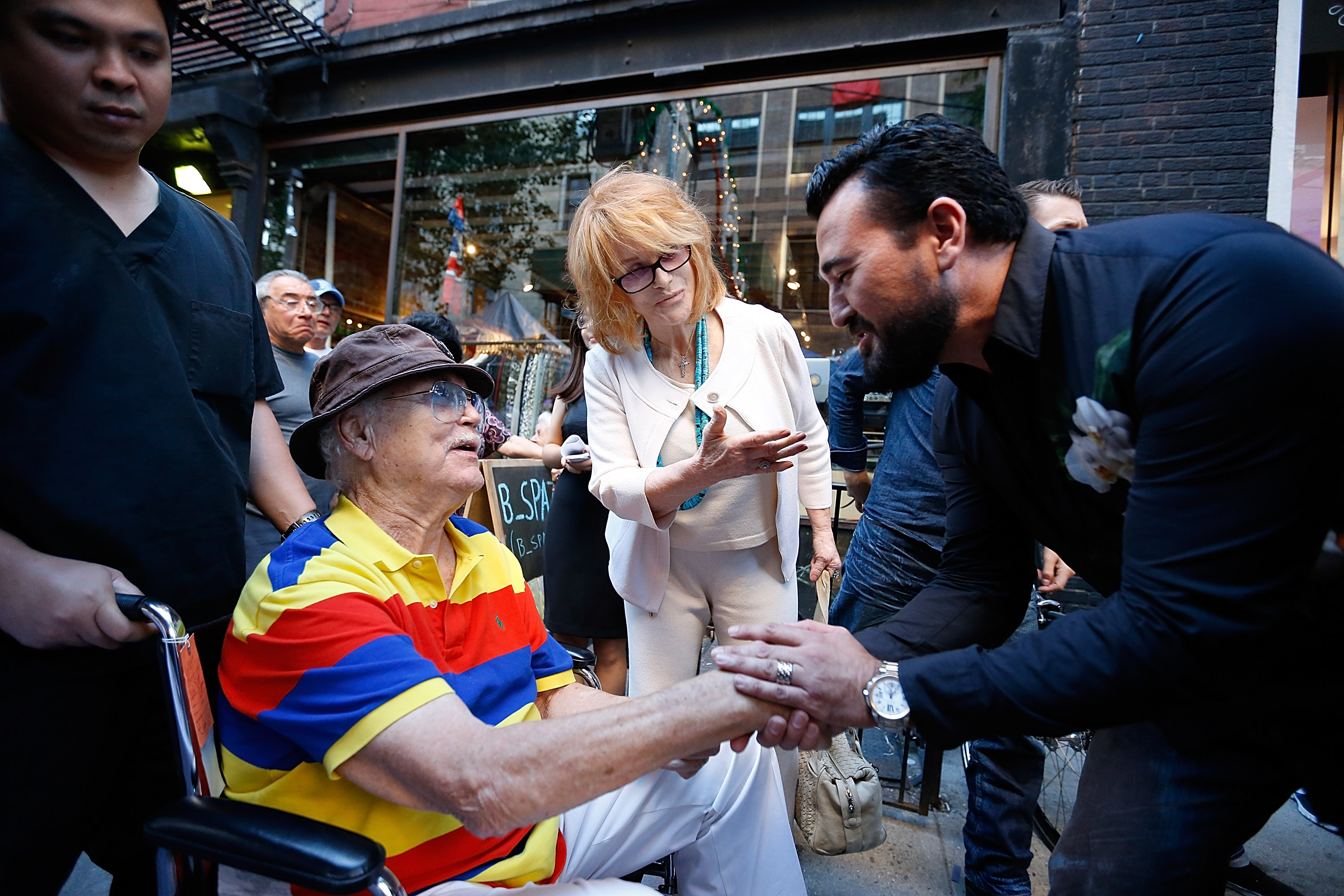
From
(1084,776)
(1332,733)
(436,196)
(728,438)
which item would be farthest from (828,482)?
(436,196)

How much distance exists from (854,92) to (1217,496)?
510 centimetres

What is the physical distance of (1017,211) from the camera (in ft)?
4.94

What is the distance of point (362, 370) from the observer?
1677 mm

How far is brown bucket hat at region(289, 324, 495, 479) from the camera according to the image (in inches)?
65.1

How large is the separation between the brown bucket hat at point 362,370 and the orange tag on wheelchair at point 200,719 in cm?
56

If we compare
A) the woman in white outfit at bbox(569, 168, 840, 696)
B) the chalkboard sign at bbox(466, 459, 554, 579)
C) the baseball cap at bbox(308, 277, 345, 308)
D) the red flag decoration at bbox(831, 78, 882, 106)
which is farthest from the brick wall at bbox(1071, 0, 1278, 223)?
the baseball cap at bbox(308, 277, 345, 308)

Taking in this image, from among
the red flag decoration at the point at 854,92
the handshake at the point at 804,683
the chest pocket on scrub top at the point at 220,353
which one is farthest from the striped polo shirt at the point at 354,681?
the red flag decoration at the point at 854,92

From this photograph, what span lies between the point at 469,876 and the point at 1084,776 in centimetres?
129

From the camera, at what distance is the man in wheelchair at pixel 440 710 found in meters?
1.25

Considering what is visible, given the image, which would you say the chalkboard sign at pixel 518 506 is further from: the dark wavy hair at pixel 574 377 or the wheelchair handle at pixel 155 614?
the wheelchair handle at pixel 155 614

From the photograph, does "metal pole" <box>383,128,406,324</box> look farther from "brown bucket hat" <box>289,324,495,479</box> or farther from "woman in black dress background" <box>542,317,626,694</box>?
"brown bucket hat" <box>289,324,495,479</box>

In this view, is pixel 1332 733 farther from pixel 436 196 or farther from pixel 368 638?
pixel 436 196

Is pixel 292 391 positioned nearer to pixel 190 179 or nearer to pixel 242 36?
pixel 242 36

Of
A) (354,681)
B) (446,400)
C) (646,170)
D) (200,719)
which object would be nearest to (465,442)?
(446,400)
